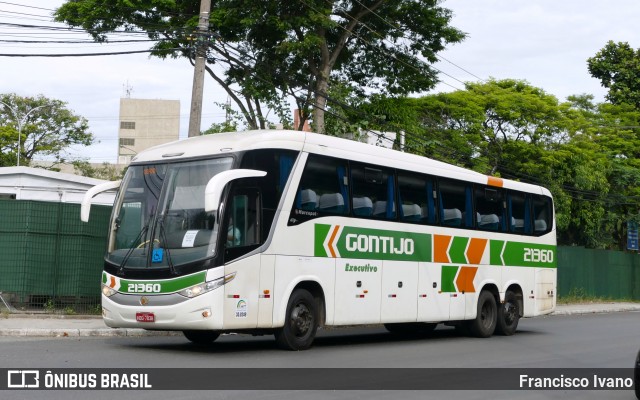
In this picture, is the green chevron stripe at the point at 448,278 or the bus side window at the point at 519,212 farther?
the bus side window at the point at 519,212

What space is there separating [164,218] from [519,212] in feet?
35.4

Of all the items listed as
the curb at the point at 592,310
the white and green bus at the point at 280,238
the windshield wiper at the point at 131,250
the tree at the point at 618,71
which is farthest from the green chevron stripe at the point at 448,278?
the tree at the point at 618,71

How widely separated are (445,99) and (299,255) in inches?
1466

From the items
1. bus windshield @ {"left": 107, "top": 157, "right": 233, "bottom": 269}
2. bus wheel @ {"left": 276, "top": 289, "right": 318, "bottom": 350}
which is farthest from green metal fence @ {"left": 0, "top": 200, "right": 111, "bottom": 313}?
bus wheel @ {"left": 276, "top": 289, "right": 318, "bottom": 350}

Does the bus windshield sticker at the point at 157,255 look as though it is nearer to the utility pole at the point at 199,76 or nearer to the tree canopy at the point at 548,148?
the utility pole at the point at 199,76

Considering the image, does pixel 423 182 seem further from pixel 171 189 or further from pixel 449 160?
pixel 449 160

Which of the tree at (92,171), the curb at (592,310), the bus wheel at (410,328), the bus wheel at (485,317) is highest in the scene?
the tree at (92,171)

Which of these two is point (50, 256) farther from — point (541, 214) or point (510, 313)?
point (541, 214)

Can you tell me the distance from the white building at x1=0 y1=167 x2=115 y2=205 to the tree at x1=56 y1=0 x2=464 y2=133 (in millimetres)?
5070

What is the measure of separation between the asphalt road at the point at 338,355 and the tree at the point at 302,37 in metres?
11.6

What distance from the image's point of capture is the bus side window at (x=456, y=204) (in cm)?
1920

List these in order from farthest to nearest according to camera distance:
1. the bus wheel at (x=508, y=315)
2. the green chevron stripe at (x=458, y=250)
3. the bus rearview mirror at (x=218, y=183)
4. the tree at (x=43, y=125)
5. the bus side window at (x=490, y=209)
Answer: the tree at (x=43, y=125), the bus wheel at (x=508, y=315), the bus side window at (x=490, y=209), the green chevron stripe at (x=458, y=250), the bus rearview mirror at (x=218, y=183)

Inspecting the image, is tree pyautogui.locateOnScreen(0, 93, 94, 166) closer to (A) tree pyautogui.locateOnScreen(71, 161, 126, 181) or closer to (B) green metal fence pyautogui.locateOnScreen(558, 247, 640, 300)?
(A) tree pyautogui.locateOnScreen(71, 161, 126, 181)

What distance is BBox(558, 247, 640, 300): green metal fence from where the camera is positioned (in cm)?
4139
